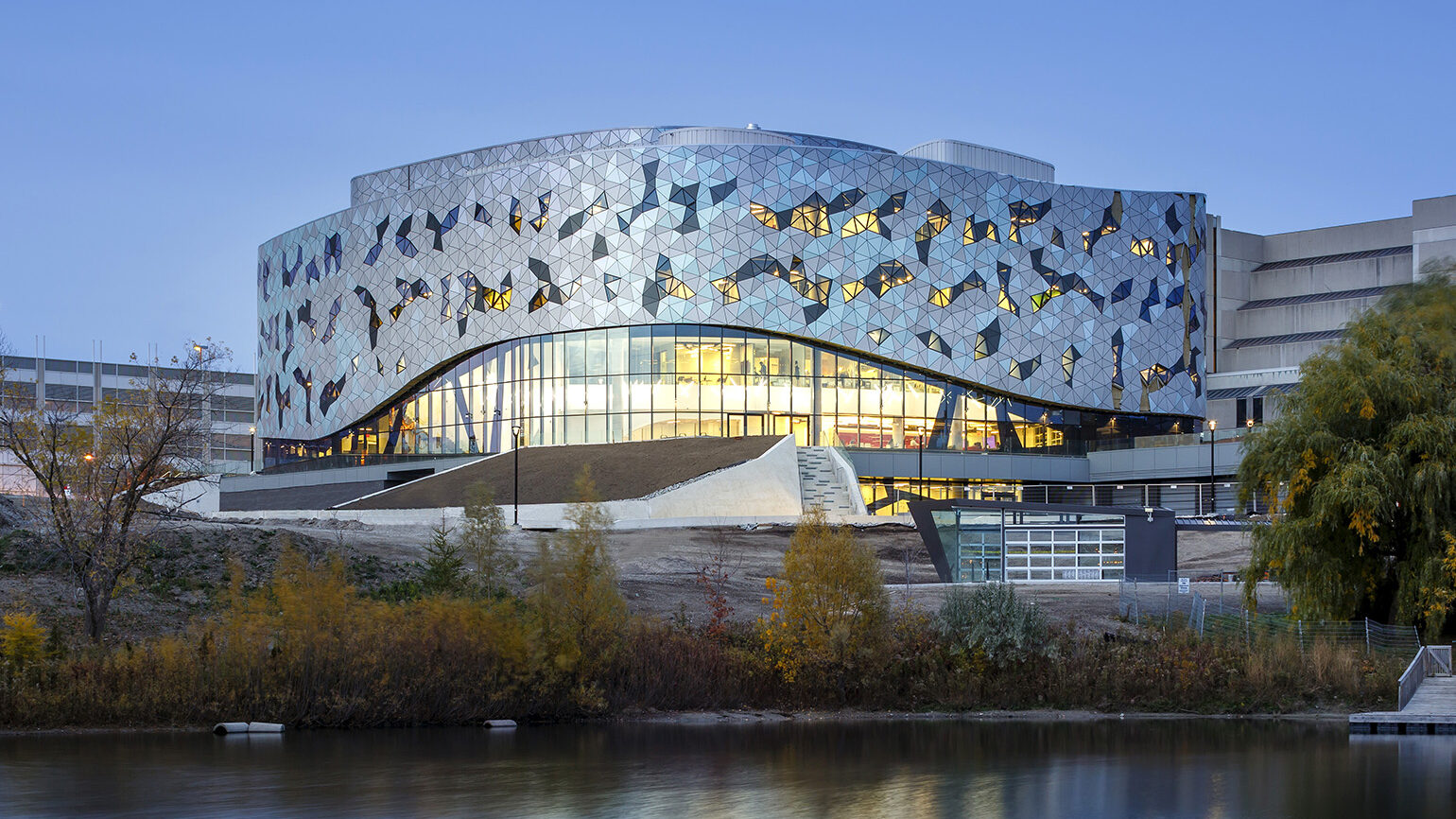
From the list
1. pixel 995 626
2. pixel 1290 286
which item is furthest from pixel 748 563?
pixel 1290 286

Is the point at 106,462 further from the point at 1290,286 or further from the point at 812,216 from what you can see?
the point at 1290,286

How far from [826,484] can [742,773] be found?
48875mm

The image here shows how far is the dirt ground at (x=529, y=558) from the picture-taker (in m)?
33.8

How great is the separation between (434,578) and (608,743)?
991 centimetres

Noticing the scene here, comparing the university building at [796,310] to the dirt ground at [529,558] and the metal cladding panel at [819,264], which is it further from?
the dirt ground at [529,558]

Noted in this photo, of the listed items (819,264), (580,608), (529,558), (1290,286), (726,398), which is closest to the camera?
(580,608)

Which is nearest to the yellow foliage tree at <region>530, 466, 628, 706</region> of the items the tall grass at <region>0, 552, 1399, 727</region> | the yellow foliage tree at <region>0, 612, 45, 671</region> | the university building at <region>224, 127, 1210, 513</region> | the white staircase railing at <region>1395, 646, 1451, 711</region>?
the tall grass at <region>0, 552, 1399, 727</region>

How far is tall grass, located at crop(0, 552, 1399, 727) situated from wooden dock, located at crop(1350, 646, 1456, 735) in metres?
0.73

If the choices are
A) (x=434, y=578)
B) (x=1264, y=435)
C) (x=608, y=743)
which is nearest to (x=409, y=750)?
(x=608, y=743)

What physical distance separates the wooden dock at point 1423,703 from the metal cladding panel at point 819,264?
53.0 metres

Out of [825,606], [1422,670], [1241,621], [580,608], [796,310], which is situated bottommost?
[1422,670]

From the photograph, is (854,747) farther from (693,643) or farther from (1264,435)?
(1264,435)

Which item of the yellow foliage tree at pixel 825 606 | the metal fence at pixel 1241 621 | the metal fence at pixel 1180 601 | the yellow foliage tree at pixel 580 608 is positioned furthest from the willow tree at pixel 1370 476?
the yellow foliage tree at pixel 580 608

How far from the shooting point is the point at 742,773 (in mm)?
21281
